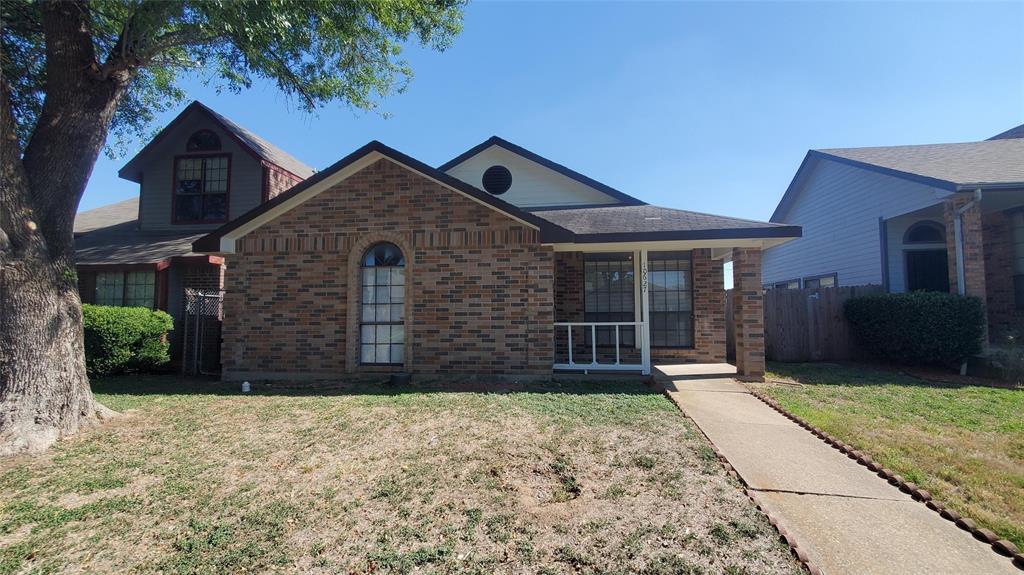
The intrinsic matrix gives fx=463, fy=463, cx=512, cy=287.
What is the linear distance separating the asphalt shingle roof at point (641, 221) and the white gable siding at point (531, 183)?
1047 mm

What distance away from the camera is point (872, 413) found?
6.18m

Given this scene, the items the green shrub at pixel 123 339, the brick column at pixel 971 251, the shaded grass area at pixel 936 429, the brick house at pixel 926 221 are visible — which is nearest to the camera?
the shaded grass area at pixel 936 429

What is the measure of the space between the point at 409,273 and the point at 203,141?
9027 millimetres

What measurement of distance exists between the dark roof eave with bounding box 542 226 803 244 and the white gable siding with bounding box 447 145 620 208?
3788 mm

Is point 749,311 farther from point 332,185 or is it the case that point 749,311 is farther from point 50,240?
point 50,240

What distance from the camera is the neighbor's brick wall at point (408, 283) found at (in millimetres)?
8227

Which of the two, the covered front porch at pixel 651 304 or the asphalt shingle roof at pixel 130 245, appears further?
the asphalt shingle roof at pixel 130 245

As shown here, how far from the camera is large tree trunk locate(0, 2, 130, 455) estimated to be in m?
5.04

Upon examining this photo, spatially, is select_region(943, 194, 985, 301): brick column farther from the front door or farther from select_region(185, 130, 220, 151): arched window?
select_region(185, 130, 220, 151): arched window

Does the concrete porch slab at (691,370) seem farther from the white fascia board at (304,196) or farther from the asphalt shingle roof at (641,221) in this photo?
the white fascia board at (304,196)

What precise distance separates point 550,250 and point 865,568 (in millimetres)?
6254

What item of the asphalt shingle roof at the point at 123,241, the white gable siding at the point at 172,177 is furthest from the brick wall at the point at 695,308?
the white gable siding at the point at 172,177

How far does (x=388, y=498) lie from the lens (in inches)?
143

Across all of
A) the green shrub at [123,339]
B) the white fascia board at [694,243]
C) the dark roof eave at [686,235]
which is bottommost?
the green shrub at [123,339]
